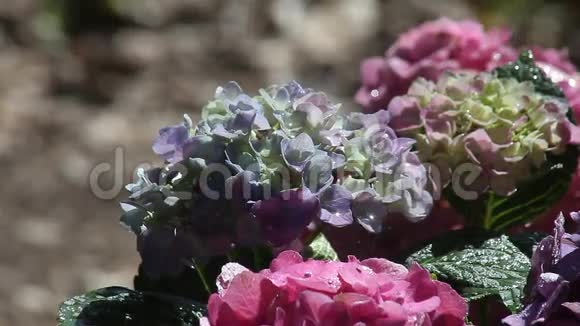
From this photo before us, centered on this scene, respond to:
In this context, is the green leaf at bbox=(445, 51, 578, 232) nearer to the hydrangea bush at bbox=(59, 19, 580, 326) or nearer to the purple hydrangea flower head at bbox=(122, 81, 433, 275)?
the hydrangea bush at bbox=(59, 19, 580, 326)

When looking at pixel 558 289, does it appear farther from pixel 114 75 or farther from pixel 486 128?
pixel 114 75

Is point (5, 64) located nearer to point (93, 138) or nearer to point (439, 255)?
point (93, 138)

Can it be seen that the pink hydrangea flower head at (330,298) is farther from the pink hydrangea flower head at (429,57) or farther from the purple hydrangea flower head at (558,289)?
the pink hydrangea flower head at (429,57)

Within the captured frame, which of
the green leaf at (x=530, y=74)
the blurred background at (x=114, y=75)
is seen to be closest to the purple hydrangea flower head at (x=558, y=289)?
the green leaf at (x=530, y=74)

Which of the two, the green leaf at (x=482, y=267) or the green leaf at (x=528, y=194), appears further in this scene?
the green leaf at (x=528, y=194)

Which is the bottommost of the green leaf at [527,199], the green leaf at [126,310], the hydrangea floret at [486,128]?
the green leaf at [126,310]

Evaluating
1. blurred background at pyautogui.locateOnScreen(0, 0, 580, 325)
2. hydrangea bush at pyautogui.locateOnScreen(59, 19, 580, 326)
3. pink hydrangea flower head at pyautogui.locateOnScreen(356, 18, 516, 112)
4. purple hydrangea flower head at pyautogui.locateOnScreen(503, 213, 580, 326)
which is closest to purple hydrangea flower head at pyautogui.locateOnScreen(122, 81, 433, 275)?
hydrangea bush at pyautogui.locateOnScreen(59, 19, 580, 326)
